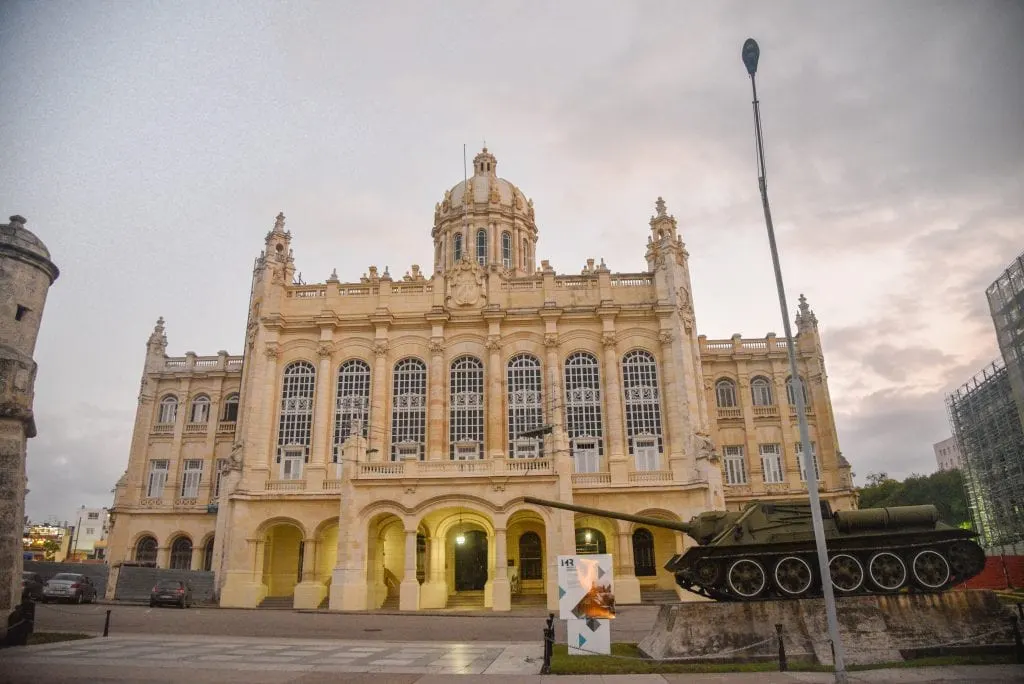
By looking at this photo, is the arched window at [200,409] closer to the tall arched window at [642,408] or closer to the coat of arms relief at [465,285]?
the coat of arms relief at [465,285]

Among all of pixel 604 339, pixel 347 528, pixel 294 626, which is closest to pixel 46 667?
pixel 294 626

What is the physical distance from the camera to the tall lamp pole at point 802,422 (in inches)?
435

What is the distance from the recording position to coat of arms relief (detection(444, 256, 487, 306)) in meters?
37.4

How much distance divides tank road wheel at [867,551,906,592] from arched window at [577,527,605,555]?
62.3 ft

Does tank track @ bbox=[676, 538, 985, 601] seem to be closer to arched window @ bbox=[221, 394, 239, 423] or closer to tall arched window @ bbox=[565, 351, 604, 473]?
tall arched window @ bbox=[565, 351, 604, 473]

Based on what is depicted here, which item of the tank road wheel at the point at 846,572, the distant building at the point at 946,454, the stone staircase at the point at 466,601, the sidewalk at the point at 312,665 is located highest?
the distant building at the point at 946,454

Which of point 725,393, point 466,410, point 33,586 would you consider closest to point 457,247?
point 466,410

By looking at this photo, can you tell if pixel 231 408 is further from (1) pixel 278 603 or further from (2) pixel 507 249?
(2) pixel 507 249

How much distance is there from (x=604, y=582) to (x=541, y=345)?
23.0 meters

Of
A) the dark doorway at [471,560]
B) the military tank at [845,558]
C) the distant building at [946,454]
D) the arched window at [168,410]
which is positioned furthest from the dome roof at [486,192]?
the distant building at [946,454]

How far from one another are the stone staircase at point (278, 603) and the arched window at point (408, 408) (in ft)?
27.1

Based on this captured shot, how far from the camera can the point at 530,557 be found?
110 feet

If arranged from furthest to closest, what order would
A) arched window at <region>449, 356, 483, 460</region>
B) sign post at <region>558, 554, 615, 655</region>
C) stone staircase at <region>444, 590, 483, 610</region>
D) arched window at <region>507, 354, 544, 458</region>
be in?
arched window at <region>449, 356, 483, 460</region> < arched window at <region>507, 354, 544, 458</region> < stone staircase at <region>444, 590, 483, 610</region> < sign post at <region>558, 554, 615, 655</region>

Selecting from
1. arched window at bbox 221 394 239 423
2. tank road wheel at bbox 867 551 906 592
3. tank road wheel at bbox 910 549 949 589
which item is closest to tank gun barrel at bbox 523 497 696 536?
tank road wheel at bbox 867 551 906 592
